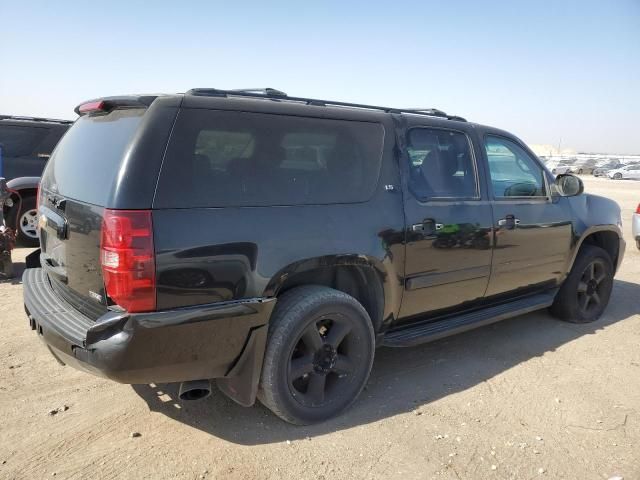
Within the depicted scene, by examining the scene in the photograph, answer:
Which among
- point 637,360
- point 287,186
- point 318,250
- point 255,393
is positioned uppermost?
point 287,186

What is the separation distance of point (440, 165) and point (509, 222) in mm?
796

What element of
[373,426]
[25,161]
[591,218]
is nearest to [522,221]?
[591,218]

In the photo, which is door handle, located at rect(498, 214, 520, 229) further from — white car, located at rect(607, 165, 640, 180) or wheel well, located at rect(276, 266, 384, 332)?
white car, located at rect(607, 165, 640, 180)

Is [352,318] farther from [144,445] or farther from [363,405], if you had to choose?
[144,445]

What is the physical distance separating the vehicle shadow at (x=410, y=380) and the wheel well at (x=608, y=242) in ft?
2.11

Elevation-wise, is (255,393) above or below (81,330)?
below

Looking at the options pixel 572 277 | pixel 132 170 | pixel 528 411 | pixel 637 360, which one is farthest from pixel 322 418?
pixel 572 277

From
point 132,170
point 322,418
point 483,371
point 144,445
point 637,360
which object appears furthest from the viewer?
point 637,360

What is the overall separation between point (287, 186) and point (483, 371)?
86.4 inches

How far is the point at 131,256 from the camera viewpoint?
7.89 ft

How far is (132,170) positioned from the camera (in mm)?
2463

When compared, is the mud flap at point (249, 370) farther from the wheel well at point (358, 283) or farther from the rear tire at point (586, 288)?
the rear tire at point (586, 288)

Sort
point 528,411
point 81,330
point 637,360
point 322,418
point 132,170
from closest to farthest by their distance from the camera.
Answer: point 132,170 < point 81,330 < point 322,418 < point 528,411 < point 637,360

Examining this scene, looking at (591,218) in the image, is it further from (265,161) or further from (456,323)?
(265,161)
